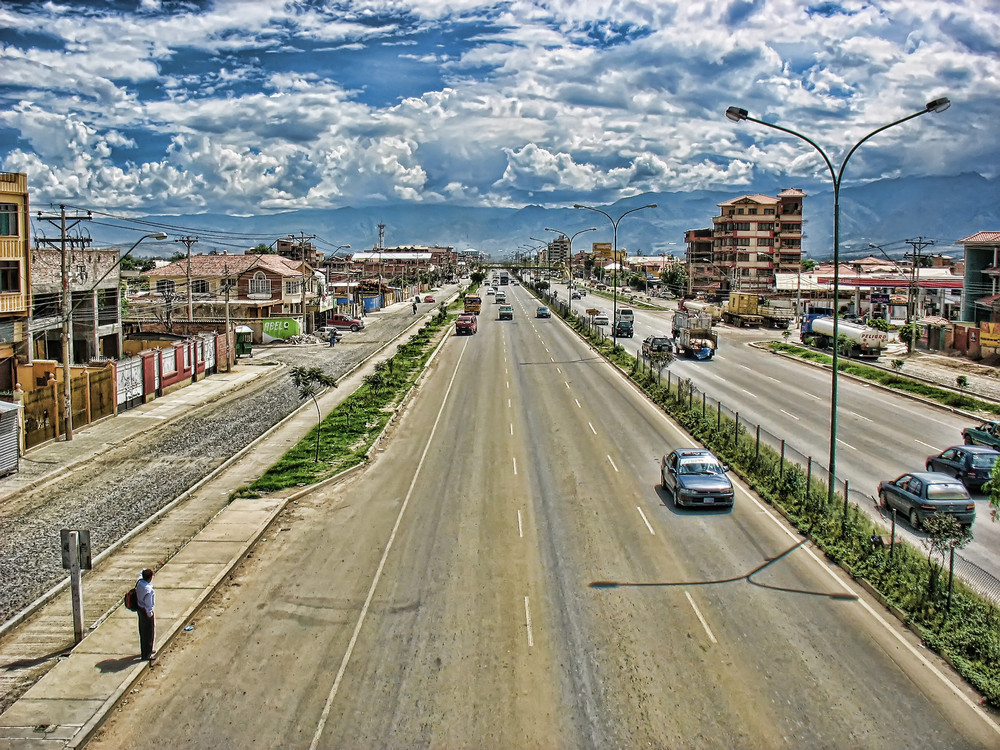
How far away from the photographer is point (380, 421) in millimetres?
35531

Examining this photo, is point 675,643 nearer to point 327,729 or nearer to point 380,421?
point 327,729

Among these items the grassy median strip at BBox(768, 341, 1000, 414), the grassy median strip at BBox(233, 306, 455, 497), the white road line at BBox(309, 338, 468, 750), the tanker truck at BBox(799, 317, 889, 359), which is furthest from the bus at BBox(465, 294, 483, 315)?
the white road line at BBox(309, 338, 468, 750)

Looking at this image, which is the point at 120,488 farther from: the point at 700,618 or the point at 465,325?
the point at 465,325

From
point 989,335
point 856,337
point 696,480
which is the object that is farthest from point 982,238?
point 696,480

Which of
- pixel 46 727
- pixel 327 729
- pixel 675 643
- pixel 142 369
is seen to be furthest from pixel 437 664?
pixel 142 369

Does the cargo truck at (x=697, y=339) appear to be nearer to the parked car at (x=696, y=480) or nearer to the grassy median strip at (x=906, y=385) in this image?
the grassy median strip at (x=906, y=385)

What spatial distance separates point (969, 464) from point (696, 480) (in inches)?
344

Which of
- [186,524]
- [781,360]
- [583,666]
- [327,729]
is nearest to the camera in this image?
[327,729]

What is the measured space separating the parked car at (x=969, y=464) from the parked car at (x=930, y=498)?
3.52 metres

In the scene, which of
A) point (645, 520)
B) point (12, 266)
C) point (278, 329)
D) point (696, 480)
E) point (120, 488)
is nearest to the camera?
point (645, 520)

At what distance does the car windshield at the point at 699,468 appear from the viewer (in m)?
23.6

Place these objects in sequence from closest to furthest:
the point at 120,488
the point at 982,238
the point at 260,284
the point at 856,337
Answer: the point at 120,488
the point at 856,337
the point at 982,238
the point at 260,284

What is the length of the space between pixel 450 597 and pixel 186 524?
30.2ft

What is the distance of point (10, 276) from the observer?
36875mm
